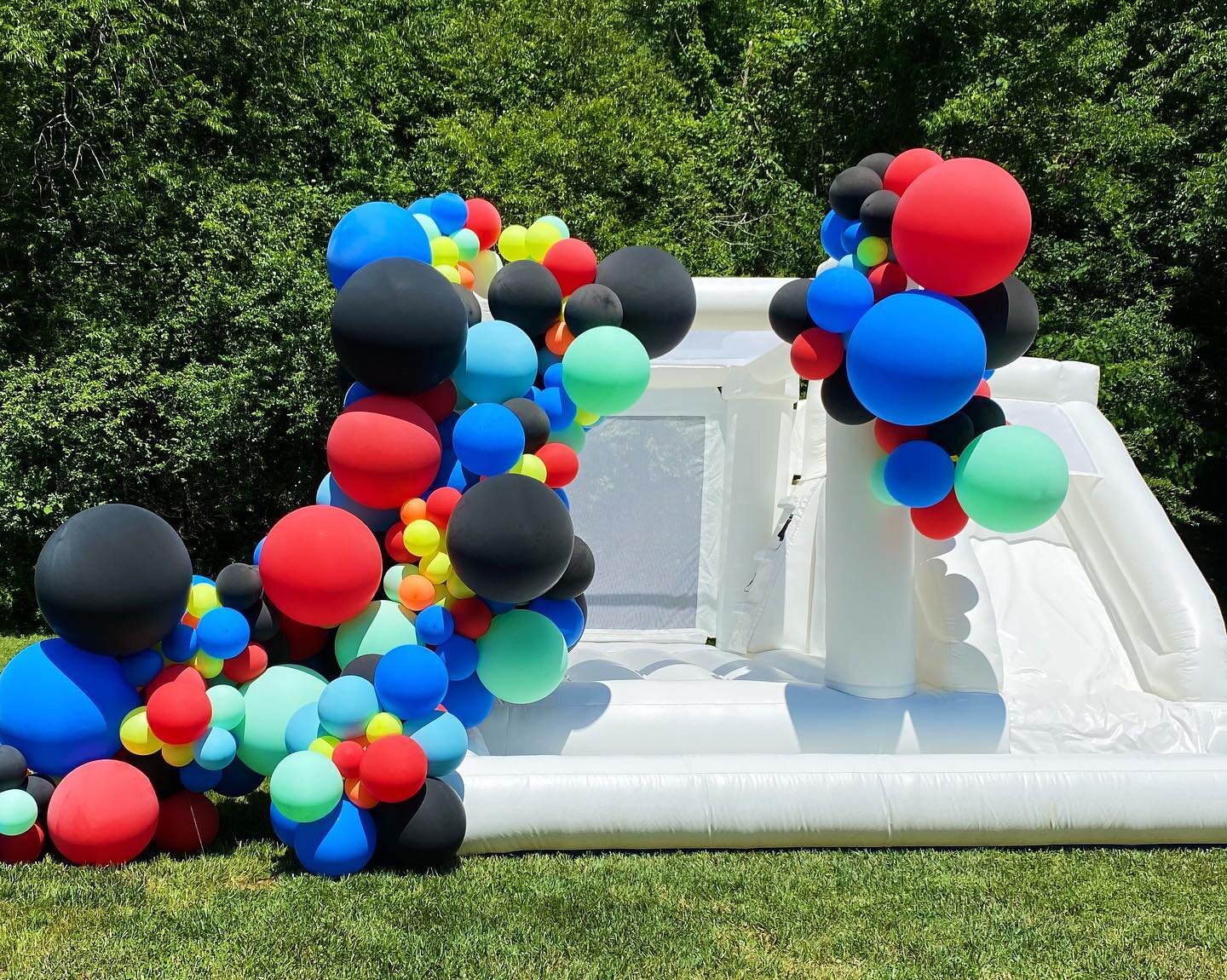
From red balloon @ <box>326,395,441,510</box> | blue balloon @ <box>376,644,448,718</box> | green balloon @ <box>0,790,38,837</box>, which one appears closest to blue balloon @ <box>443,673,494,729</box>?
blue balloon @ <box>376,644,448,718</box>

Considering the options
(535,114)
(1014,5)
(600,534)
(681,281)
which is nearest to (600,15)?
(535,114)

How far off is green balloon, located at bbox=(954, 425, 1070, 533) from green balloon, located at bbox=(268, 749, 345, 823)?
2.29 metres

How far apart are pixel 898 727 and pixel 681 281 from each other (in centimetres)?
189

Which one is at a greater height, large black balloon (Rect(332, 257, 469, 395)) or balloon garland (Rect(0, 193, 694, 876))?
large black balloon (Rect(332, 257, 469, 395))

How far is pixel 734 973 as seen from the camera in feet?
8.86

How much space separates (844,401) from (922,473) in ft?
1.45

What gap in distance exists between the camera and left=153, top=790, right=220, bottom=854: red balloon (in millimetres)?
3361

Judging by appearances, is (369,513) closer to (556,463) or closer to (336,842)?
(556,463)

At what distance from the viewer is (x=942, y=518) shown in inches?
158

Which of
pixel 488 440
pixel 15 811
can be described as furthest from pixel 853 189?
pixel 15 811

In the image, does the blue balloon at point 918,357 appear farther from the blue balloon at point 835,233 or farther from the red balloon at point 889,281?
the blue balloon at point 835,233

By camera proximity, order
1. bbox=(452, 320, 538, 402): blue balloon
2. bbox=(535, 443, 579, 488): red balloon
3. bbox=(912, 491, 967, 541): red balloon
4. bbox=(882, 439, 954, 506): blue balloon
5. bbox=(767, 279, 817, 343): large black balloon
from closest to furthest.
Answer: bbox=(452, 320, 538, 402): blue balloon, bbox=(535, 443, 579, 488): red balloon, bbox=(882, 439, 954, 506): blue balloon, bbox=(912, 491, 967, 541): red balloon, bbox=(767, 279, 817, 343): large black balloon

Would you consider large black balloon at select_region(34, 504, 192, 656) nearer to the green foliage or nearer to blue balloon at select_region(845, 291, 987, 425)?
blue balloon at select_region(845, 291, 987, 425)

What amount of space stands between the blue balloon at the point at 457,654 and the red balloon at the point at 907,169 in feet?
7.35
